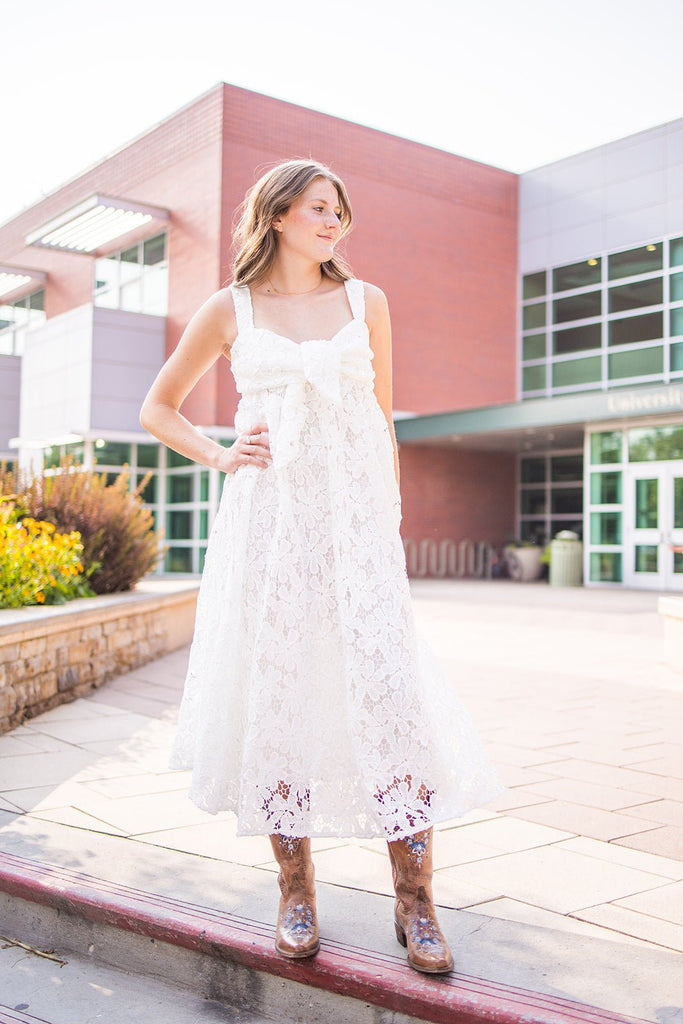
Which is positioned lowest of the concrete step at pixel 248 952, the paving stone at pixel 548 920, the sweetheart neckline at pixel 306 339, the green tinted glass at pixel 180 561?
the concrete step at pixel 248 952

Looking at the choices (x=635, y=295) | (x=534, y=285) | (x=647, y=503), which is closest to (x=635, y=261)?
(x=635, y=295)

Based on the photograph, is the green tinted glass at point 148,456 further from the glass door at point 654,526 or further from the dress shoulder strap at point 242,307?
the dress shoulder strap at point 242,307

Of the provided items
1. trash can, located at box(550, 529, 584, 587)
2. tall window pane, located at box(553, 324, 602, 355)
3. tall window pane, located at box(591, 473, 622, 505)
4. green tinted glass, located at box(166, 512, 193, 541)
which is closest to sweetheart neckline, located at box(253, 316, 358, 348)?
tall window pane, located at box(591, 473, 622, 505)

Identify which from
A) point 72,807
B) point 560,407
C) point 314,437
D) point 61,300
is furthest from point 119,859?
point 61,300

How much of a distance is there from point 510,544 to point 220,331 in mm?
20315

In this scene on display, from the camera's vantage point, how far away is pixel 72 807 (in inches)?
143

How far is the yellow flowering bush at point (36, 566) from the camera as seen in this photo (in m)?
6.25

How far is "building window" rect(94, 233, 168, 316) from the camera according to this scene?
21016mm

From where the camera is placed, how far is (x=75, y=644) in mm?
6109

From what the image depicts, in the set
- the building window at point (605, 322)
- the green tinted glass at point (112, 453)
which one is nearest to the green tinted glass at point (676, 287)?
the building window at point (605, 322)

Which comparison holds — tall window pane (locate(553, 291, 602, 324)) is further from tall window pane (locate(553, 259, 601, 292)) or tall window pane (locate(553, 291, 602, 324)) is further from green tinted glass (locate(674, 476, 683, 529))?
green tinted glass (locate(674, 476, 683, 529))

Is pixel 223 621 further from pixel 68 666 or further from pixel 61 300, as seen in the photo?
pixel 61 300

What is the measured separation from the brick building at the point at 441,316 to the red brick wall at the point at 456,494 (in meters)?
0.05

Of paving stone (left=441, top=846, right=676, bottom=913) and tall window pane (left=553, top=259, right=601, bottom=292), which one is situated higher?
tall window pane (left=553, top=259, right=601, bottom=292)
